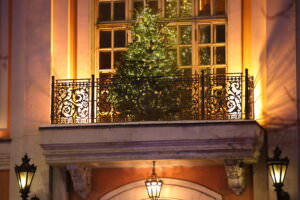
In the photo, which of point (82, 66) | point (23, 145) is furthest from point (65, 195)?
point (82, 66)

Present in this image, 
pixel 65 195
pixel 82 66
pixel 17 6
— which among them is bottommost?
pixel 65 195

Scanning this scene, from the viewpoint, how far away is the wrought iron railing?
1496cm

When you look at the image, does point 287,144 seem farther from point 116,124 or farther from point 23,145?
point 23,145

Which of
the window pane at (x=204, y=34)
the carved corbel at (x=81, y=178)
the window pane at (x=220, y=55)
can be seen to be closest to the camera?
the carved corbel at (x=81, y=178)

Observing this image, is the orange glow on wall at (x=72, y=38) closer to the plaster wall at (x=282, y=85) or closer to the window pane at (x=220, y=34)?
the window pane at (x=220, y=34)

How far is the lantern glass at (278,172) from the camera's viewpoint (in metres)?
14.2

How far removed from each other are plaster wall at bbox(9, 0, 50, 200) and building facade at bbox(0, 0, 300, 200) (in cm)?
2

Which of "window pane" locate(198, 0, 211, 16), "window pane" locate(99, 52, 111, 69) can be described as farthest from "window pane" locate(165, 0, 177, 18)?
"window pane" locate(99, 52, 111, 69)

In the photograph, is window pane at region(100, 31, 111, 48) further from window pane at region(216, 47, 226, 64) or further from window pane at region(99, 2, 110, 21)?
window pane at region(216, 47, 226, 64)

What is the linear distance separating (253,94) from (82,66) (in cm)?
315

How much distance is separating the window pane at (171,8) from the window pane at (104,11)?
1.08 m

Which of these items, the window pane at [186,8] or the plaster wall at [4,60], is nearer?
the plaster wall at [4,60]

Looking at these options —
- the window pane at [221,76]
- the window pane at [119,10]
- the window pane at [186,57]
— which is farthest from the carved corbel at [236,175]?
the window pane at [119,10]

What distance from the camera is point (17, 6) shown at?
53.6 ft
